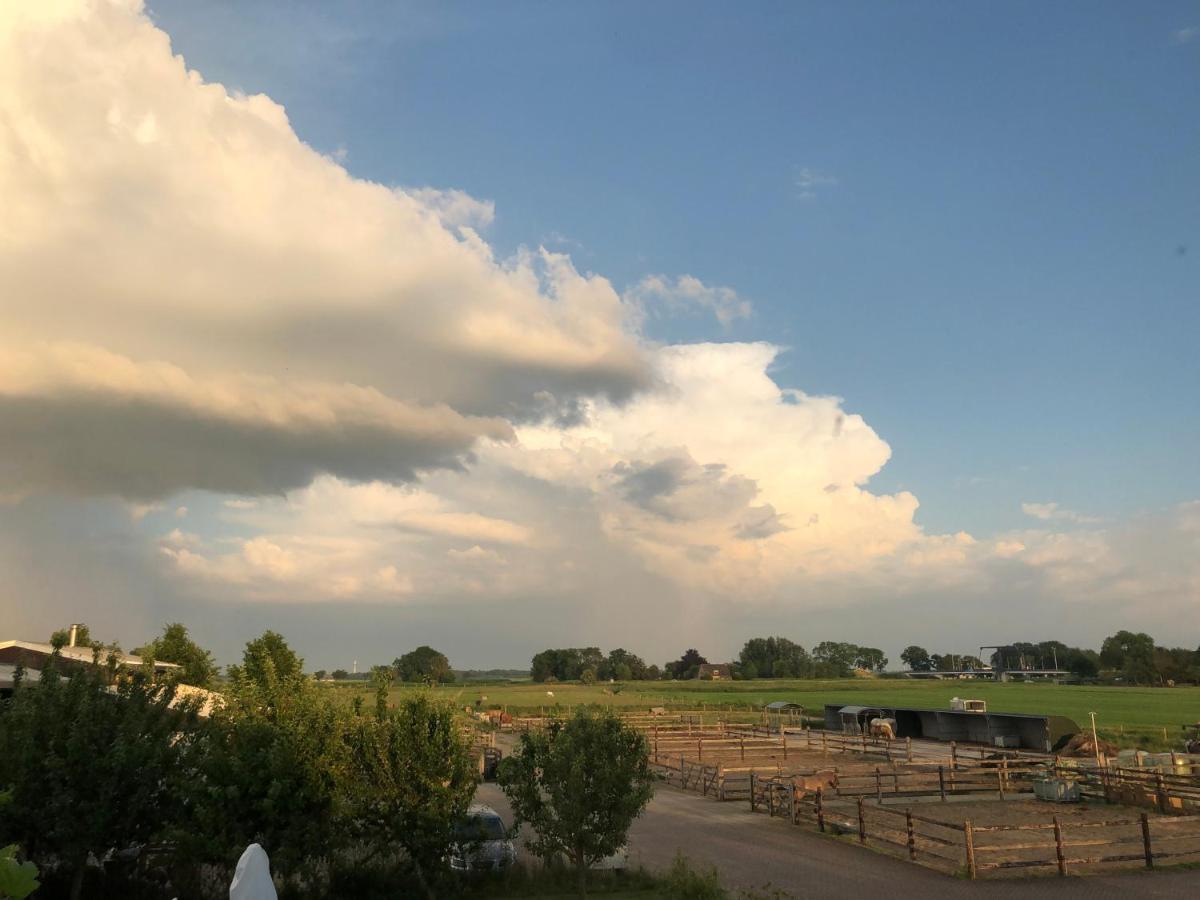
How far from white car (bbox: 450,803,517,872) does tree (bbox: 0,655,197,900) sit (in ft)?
18.1

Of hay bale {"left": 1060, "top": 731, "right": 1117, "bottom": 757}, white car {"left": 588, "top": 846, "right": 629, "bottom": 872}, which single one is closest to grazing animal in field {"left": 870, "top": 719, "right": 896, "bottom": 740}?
hay bale {"left": 1060, "top": 731, "right": 1117, "bottom": 757}

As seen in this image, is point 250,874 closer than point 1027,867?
Yes

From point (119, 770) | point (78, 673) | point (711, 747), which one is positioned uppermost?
point (78, 673)

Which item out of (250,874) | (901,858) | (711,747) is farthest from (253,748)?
(711,747)

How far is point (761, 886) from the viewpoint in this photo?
19.9m

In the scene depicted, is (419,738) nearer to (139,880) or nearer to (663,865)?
(139,880)

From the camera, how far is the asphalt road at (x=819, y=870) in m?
19.4

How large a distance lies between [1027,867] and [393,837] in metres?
15.2

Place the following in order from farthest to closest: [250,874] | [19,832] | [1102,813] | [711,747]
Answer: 1. [711,747]
2. [1102,813]
3. [19,832]
4. [250,874]

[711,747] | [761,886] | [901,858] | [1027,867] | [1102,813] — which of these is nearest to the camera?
[761,886]

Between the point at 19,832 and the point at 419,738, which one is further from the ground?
the point at 419,738

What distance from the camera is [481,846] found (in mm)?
18078

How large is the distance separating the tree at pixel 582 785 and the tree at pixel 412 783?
4.02 feet

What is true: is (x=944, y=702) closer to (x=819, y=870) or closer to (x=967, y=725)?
(x=967, y=725)
